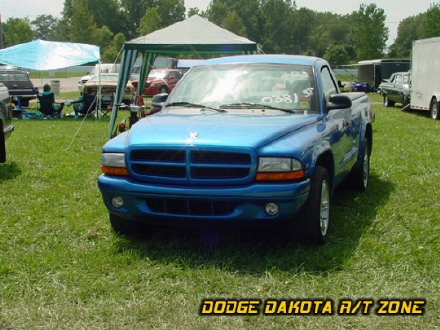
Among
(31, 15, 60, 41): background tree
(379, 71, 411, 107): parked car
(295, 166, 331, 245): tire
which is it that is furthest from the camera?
(31, 15, 60, 41): background tree

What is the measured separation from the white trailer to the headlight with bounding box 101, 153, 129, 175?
1453cm

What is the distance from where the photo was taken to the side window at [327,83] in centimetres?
590

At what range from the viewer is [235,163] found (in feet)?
14.5

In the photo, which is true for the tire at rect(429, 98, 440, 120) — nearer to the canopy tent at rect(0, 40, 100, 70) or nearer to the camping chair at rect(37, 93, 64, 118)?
the canopy tent at rect(0, 40, 100, 70)

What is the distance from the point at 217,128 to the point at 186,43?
1017 centimetres

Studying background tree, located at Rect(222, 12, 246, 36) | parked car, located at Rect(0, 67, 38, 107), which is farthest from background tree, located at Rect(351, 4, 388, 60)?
parked car, located at Rect(0, 67, 38, 107)

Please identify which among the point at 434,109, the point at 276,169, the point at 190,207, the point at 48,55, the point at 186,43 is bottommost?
the point at 434,109

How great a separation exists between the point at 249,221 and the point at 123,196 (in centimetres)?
106

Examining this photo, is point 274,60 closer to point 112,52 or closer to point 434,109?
point 434,109

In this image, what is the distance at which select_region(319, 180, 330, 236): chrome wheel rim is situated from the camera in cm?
487

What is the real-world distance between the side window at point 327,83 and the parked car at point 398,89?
633 inches

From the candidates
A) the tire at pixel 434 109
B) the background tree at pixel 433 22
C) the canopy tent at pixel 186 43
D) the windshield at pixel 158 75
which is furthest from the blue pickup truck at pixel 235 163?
the background tree at pixel 433 22

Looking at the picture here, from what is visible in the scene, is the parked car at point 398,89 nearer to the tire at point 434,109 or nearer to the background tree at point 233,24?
the tire at point 434,109

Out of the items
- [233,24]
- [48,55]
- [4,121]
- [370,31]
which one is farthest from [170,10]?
[4,121]
